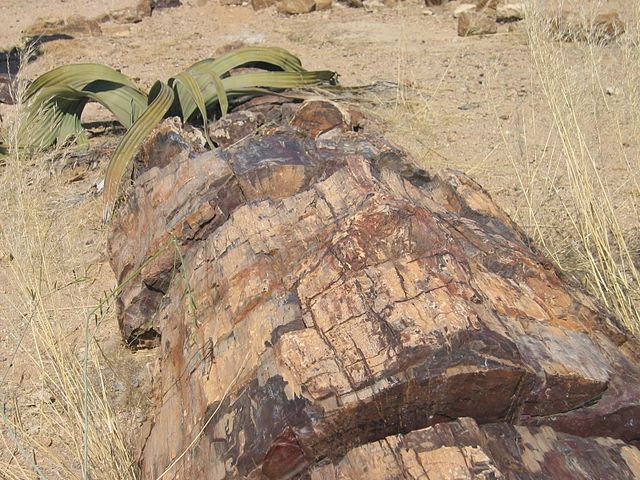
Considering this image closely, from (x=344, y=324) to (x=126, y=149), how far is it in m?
2.34

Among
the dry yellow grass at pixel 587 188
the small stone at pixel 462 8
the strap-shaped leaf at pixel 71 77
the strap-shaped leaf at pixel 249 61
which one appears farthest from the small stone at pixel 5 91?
the small stone at pixel 462 8

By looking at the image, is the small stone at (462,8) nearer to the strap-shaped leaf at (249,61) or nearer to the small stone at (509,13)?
the small stone at (509,13)

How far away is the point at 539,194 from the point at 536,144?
0.79 meters

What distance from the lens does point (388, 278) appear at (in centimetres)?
226

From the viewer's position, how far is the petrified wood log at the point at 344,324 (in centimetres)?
197

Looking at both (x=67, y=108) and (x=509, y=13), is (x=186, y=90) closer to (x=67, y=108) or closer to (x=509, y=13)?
(x=67, y=108)

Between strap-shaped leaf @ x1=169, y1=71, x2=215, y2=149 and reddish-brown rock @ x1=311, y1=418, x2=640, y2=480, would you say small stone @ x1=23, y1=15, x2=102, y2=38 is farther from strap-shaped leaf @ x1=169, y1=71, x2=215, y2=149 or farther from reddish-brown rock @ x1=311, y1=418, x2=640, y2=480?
reddish-brown rock @ x1=311, y1=418, x2=640, y2=480

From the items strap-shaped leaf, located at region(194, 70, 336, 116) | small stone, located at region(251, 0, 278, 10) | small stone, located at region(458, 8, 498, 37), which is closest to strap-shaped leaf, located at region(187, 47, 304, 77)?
strap-shaped leaf, located at region(194, 70, 336, 116)

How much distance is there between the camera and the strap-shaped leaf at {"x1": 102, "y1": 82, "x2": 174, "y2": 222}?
13.3ft

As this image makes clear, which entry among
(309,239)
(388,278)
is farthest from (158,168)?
(388,278)

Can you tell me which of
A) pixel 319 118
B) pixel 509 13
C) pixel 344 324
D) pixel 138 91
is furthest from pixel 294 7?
pixel 344 324

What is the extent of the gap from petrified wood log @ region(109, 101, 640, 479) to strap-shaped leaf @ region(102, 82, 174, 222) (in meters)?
0.91

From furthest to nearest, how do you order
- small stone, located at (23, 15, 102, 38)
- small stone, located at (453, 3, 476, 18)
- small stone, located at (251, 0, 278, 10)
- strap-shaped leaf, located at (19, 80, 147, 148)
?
small stone, located at (251, 0, 278, 10) → small stone, located at (23, 15, 102, 38) → small stone, located at (453, 3, 476, 18) → strap-shaped leaf, located at (19, 80, 147, 148)

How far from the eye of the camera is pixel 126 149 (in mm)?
4113
